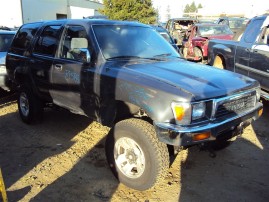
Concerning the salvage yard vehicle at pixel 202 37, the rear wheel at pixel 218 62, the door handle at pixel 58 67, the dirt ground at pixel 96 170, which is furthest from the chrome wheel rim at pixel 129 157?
the salvage yard vehicle at pixel 202 37

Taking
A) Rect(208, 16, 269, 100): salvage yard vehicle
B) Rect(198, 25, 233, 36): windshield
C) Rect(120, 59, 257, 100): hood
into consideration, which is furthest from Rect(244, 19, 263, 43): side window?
Rect(198, 25, 233, 36): windshield

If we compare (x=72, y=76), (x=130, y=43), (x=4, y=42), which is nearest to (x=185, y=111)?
(x=130, y=43)

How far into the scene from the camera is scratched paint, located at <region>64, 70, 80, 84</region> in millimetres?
4309

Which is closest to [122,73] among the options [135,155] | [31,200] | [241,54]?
[135,155]

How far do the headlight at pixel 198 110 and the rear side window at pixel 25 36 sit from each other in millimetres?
3468

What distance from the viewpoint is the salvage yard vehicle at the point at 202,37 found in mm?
12837

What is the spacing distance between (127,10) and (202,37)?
14.3 m

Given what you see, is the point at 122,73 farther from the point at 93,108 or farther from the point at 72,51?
the point at 72,51

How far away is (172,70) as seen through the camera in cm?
386

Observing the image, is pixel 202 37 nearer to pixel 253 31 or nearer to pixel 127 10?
pixel 253 31

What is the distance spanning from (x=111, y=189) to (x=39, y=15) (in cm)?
3124

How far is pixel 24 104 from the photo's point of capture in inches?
232

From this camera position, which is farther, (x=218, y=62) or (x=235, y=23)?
(x=235, y=23)

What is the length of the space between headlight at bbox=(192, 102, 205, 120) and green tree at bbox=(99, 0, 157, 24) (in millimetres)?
23663
